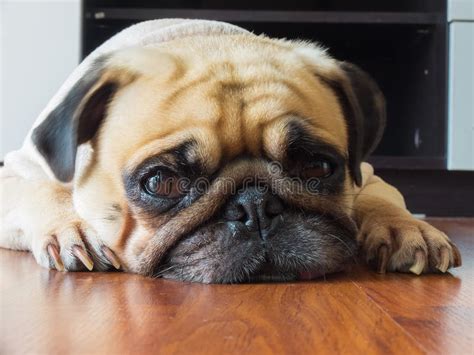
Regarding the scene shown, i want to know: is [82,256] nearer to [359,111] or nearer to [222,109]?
[222,109]

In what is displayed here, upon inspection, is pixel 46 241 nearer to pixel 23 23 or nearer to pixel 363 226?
pixel 363 226

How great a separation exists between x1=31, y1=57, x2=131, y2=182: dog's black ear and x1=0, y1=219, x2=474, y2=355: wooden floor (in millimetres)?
222

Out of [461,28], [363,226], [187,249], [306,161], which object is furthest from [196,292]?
[461,28]

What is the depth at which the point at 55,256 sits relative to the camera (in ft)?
4.19

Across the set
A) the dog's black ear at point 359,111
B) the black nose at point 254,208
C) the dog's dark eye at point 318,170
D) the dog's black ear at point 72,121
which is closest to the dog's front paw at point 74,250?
the dog's black ear at point 72,121

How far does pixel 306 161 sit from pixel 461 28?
1937 millimetres

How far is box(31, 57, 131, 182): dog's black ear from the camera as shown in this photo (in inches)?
50.6

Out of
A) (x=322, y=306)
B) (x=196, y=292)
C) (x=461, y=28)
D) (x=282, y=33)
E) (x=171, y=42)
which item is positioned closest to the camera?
(x=322, y=306)

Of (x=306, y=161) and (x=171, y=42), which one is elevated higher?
(x=171, y=42)

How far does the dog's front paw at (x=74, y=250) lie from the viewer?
49.7 inches

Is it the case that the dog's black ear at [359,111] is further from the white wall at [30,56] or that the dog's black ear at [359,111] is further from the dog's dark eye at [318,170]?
the white wall at [30,56]

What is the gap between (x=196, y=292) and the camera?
1.05 metres

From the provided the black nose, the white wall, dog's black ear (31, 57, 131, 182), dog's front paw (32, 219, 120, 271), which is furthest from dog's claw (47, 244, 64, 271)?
the white wall

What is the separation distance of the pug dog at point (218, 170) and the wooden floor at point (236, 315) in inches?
2.1
